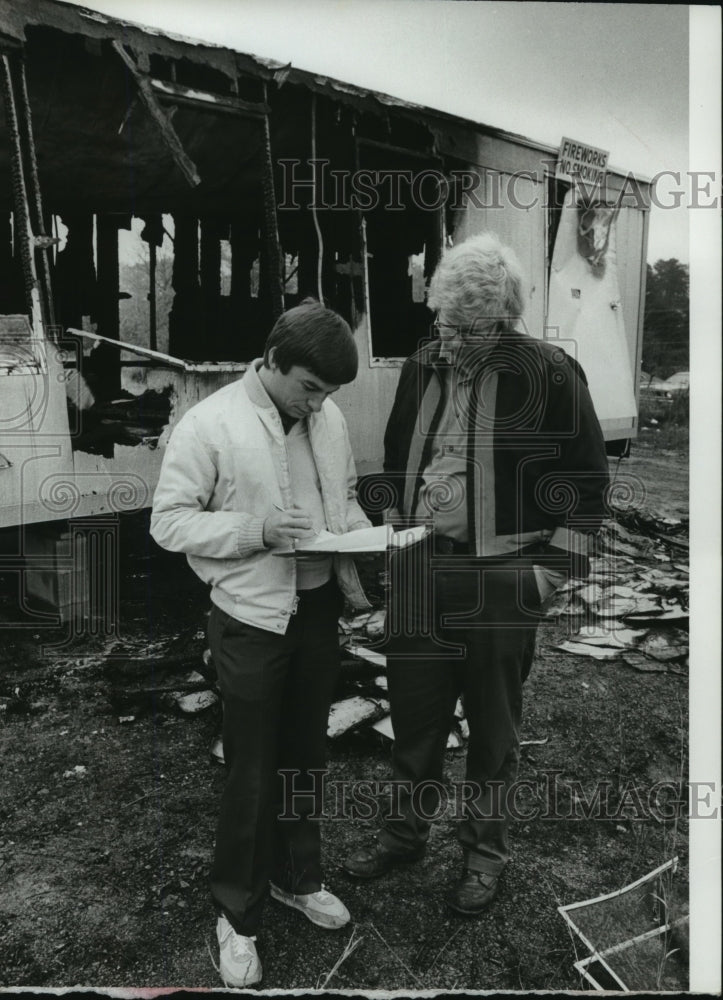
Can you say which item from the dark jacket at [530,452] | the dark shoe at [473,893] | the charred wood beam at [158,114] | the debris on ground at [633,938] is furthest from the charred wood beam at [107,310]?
the debris on ground at [633,938]

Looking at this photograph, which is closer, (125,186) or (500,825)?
(500,825)

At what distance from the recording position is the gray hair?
2.08 metres

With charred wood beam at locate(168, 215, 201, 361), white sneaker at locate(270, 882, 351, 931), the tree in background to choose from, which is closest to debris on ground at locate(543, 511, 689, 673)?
the tree in background

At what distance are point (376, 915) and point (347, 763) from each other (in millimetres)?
508

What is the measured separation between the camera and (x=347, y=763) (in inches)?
105

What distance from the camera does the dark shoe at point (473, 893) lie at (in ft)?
7.51

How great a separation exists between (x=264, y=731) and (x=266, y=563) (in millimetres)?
461

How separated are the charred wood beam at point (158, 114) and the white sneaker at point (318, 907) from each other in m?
2.36

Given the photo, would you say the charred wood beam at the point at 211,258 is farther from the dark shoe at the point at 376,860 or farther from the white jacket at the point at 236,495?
the dark shoe at the point at 376,860

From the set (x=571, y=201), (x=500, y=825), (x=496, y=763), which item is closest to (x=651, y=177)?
(x=571, y=201)

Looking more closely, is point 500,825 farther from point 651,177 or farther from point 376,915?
point 651,177

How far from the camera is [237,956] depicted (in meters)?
2.12

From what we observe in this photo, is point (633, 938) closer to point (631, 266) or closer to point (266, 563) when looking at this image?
point (266, 563)

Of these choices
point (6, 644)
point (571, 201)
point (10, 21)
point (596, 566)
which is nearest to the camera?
point (10, 21)
